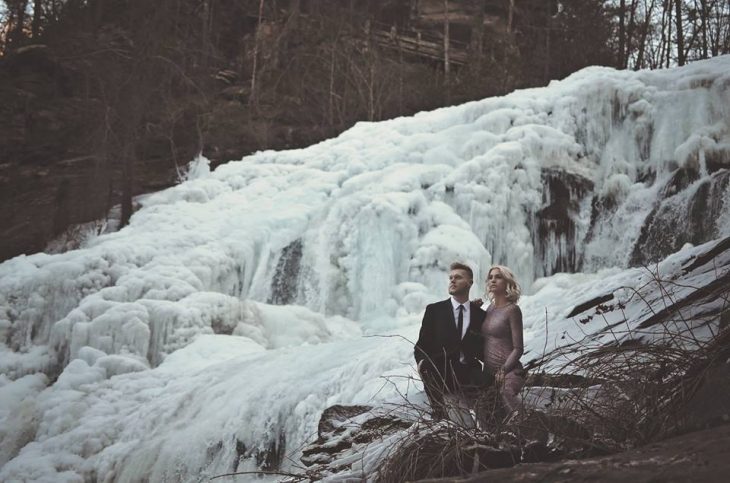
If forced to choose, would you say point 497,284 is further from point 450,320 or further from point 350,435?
point 350,435

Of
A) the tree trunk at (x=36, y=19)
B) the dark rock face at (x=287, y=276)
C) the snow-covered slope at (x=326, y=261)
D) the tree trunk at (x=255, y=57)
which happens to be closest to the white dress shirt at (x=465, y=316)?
the snow-covered slope at (x=326, y=261)

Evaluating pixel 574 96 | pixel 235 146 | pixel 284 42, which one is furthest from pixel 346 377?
pixel 284 42

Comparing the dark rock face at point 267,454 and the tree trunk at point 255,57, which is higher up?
the tree trunk at point 255,57

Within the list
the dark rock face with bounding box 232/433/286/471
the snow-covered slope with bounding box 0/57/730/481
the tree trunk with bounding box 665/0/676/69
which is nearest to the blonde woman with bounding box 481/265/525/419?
the snow-covered slope with bounding box 0/57/730/481

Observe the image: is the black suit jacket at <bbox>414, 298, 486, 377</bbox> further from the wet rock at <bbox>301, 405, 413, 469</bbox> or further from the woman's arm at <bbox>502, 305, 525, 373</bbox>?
the wet rock at <bbox>301, 405, 413, 469</bbox>

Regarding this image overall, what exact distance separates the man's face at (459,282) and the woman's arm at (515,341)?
0.25 metres

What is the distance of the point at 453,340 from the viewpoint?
301 cm

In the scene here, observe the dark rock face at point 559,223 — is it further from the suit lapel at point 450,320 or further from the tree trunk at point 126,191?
the tree trunk at point 126,191

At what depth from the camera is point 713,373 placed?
2.08 m

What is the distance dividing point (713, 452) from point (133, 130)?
1137 cm

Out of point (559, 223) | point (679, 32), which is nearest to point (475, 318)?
point (559, 223)

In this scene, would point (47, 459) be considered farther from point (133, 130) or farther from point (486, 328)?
point (133, 130)

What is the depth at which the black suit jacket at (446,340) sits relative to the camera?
2.99 m

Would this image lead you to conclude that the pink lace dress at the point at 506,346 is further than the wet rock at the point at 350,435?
No
